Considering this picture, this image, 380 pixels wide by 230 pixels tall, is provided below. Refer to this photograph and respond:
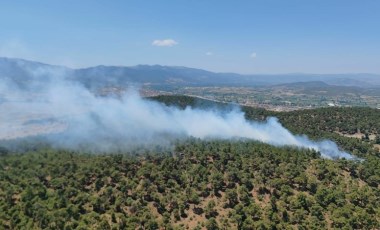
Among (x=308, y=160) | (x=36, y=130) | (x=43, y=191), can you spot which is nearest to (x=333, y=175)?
(x=308, y=160)

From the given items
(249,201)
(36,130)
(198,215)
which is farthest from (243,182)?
Result: (36,130)

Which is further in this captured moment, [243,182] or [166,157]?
[166,157]

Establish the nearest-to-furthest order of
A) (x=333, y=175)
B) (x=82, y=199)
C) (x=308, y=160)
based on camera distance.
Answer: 1. (x=82, y=199)
2. (x=333, y=175)
3. (x=308, y=160)

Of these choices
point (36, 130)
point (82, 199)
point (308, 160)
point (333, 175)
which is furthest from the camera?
point (36, 130)

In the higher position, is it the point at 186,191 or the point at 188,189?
the point at 188,189

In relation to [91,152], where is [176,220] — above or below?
below

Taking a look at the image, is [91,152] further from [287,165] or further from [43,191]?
[287,165]

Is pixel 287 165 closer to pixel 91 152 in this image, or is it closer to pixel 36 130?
pixel 91 152
